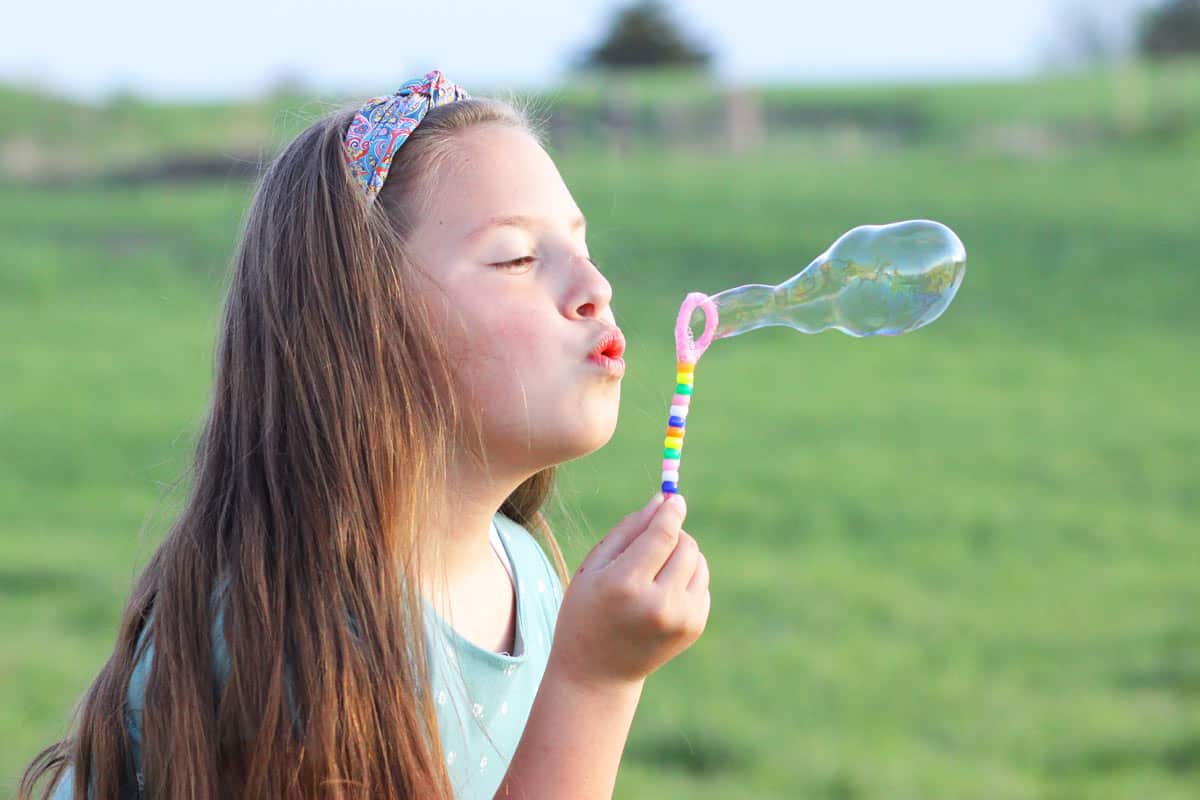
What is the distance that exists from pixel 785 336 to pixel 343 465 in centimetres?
1113

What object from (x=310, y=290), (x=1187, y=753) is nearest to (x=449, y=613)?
(x=310, y=290)

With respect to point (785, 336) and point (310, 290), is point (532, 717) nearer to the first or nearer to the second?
point (310, 290)

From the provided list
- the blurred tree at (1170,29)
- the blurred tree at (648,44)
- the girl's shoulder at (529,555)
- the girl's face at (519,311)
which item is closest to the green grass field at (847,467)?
the girl's shoulder at (529,555)

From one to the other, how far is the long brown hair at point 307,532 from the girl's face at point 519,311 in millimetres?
33

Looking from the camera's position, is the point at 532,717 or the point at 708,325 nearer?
the point at 532,717

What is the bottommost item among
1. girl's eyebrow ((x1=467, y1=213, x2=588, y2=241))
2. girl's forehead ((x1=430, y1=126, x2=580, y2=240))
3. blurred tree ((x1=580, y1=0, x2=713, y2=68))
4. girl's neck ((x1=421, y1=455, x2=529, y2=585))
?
girl's neck ((x1=421, y1=455, x2=529, y2=585))

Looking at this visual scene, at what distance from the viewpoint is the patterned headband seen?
1.69 metres

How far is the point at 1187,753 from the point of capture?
4.49 metres

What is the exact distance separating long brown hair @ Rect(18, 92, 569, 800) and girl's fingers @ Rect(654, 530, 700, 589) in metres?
0.27

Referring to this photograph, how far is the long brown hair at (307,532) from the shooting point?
1.53 meters

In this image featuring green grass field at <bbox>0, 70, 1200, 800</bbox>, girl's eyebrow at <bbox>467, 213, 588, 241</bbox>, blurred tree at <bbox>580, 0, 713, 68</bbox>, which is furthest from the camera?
blurred tree at <bbox>580, 0, 713, 68</bbox>

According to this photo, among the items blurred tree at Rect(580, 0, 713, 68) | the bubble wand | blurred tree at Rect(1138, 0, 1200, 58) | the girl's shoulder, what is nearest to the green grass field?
the girl's shoulder

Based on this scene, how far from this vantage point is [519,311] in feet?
5.23

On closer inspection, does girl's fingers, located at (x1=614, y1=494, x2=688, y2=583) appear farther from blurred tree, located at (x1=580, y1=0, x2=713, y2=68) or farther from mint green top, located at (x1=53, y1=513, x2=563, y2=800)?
blurred tree, located at (x1=580, y1=0, x2=713, y2=68)
